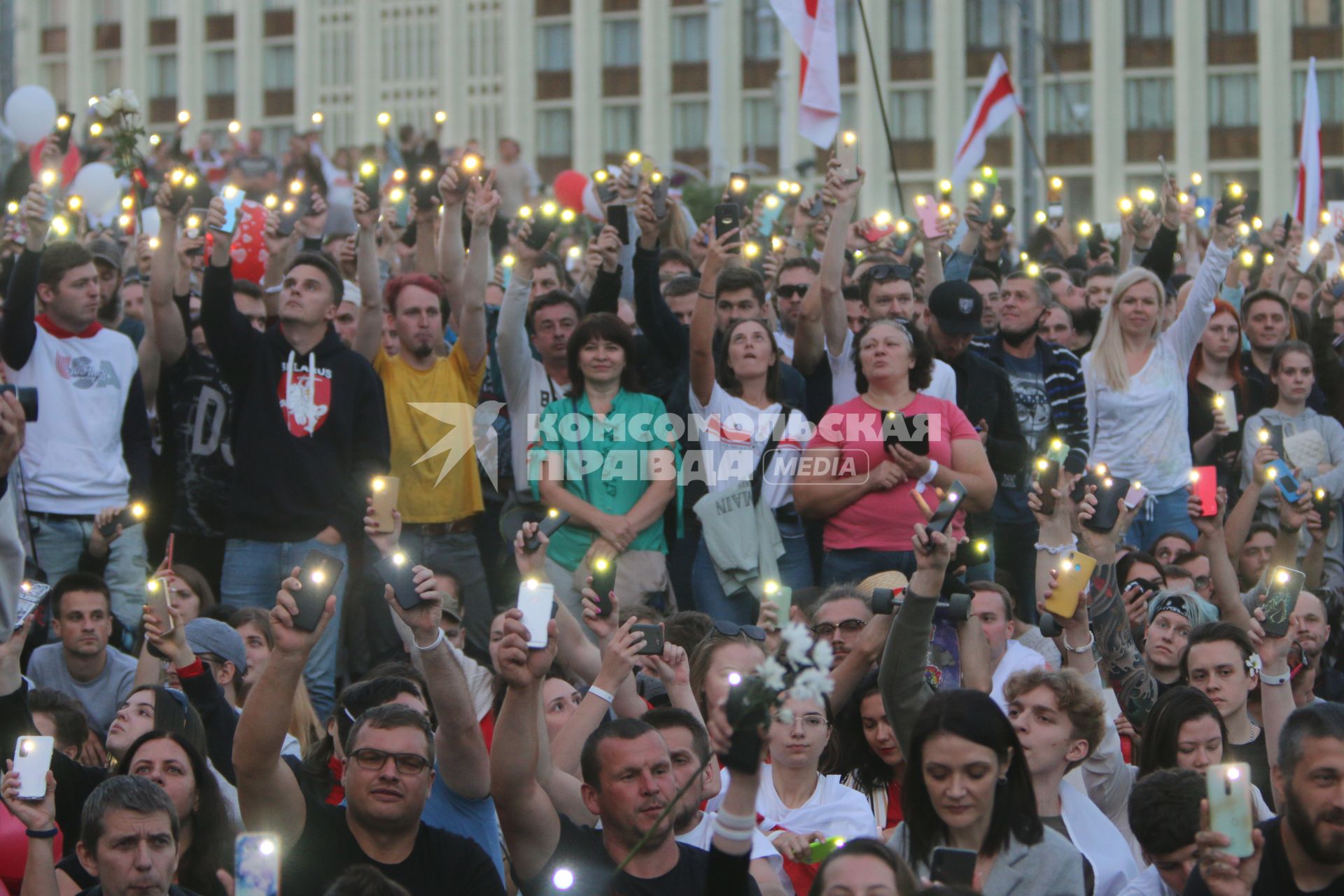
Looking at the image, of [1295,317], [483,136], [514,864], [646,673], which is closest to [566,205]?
[1295,317]

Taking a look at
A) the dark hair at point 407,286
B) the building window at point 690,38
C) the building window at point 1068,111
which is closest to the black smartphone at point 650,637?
the dark hair at point 407,286

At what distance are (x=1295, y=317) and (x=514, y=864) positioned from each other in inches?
338

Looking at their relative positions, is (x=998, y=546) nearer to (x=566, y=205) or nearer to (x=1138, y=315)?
(x=1138, y=315)

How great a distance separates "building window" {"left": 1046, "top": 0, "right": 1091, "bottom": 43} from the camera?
50344 mm

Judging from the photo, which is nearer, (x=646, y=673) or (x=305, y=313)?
(x=646, y=673)

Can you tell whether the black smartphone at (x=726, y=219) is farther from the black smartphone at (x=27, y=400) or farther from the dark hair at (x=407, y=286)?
the black smartphone at (x=27, y=400)

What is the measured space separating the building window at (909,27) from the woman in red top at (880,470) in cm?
4434

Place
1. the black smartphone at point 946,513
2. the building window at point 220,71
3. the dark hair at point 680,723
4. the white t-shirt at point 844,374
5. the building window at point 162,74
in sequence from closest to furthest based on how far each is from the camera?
the black smartphone at point 946,513, the dark hair at point 680,723, the white t-shirt at point 844,374, the building window at point 220,71, the building window at point 162,74

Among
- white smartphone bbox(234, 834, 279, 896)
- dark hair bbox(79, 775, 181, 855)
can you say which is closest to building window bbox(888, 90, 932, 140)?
dark hair bbox(79, 775, 181, 855)

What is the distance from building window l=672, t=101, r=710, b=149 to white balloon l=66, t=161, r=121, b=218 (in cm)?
3778

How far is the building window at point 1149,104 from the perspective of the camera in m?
49.8

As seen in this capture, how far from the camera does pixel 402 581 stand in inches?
231

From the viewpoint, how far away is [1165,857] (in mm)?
5805

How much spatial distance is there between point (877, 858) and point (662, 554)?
171 inches
